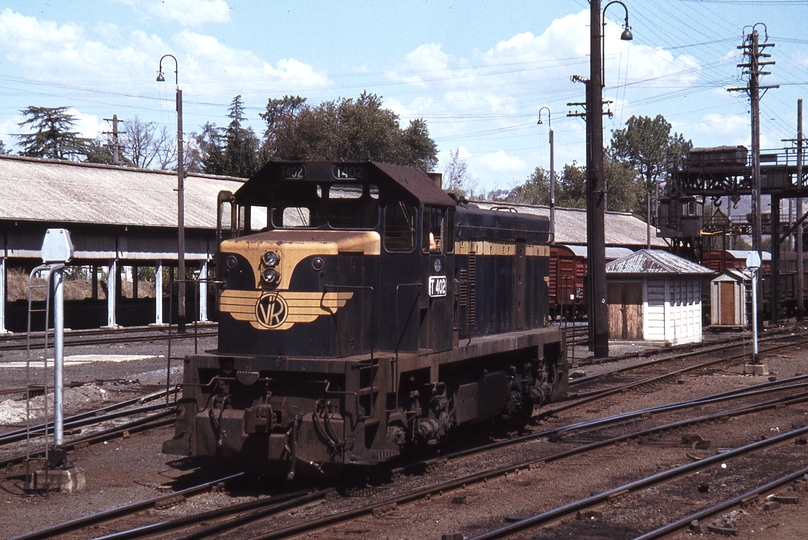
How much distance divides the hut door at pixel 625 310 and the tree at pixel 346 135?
38055mm

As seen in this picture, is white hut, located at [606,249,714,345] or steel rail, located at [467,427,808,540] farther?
white hut, located at [606,249,714,345]

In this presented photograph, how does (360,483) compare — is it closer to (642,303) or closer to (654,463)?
(654,463)

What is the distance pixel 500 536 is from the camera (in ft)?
23.9

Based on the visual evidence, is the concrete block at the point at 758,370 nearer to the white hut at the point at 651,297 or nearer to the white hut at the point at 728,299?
the white hut at the point at 651,297

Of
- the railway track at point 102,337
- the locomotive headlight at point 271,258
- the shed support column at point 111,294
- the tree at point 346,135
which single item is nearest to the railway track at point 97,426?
the locomotive headlight at point 271,258

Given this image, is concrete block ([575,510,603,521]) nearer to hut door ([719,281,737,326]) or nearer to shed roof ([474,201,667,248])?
hut door ([719,281,737,326])

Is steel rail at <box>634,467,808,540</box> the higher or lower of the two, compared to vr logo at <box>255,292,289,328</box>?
lower

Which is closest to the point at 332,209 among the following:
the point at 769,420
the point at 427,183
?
the point at 427,183

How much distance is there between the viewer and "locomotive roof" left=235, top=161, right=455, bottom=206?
877 cm

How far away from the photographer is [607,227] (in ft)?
185

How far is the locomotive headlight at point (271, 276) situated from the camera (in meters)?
8.60

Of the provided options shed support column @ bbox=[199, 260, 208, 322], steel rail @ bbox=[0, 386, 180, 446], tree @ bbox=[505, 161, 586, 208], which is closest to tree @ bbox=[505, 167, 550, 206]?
tree @ bbox=[505, 161, 586, 208]

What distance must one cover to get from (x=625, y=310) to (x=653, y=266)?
1.68m

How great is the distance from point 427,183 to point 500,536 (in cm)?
396
